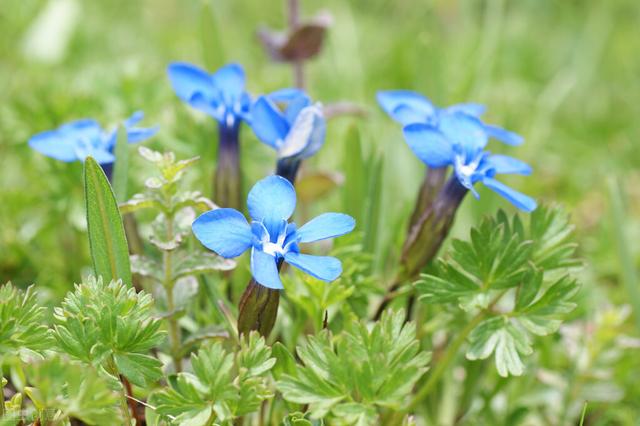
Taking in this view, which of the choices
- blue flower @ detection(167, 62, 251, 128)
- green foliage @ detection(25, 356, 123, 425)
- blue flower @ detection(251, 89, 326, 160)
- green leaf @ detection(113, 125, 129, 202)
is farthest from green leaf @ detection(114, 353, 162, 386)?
blue flower @ detection(167, 62, 251, 128)

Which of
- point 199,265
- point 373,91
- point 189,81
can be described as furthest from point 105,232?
point 373,91

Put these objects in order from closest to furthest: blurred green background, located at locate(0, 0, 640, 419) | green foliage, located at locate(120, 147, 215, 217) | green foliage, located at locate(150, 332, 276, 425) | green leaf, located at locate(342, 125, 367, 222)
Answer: green foliage, located at locate(150, 332, 276, 425)
green foliage, located at locate(120, 147, 215, 217)
green leaf, located at locate(342, 125, 367, 222)
blurred green background, located at locate(0, 0, 640, 419)

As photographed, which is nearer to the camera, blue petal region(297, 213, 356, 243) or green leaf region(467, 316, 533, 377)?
blue petal region(297, 213, 356, 243)

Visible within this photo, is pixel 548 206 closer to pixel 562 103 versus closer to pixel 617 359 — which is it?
pixel 617 359

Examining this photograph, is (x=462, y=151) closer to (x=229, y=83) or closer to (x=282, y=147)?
(x=282, y=147)

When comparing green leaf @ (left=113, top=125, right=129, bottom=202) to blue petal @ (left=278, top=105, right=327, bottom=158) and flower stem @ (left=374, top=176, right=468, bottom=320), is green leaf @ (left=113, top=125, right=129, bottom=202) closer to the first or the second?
blue petal @ (left=278, top=105, right=327, bottom=158)

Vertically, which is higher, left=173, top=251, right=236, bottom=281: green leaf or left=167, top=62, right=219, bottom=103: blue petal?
left=167, top=62, right=219, bottom=103: blue petal

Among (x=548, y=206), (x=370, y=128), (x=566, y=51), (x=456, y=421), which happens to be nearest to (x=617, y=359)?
(x=456, y=421)
